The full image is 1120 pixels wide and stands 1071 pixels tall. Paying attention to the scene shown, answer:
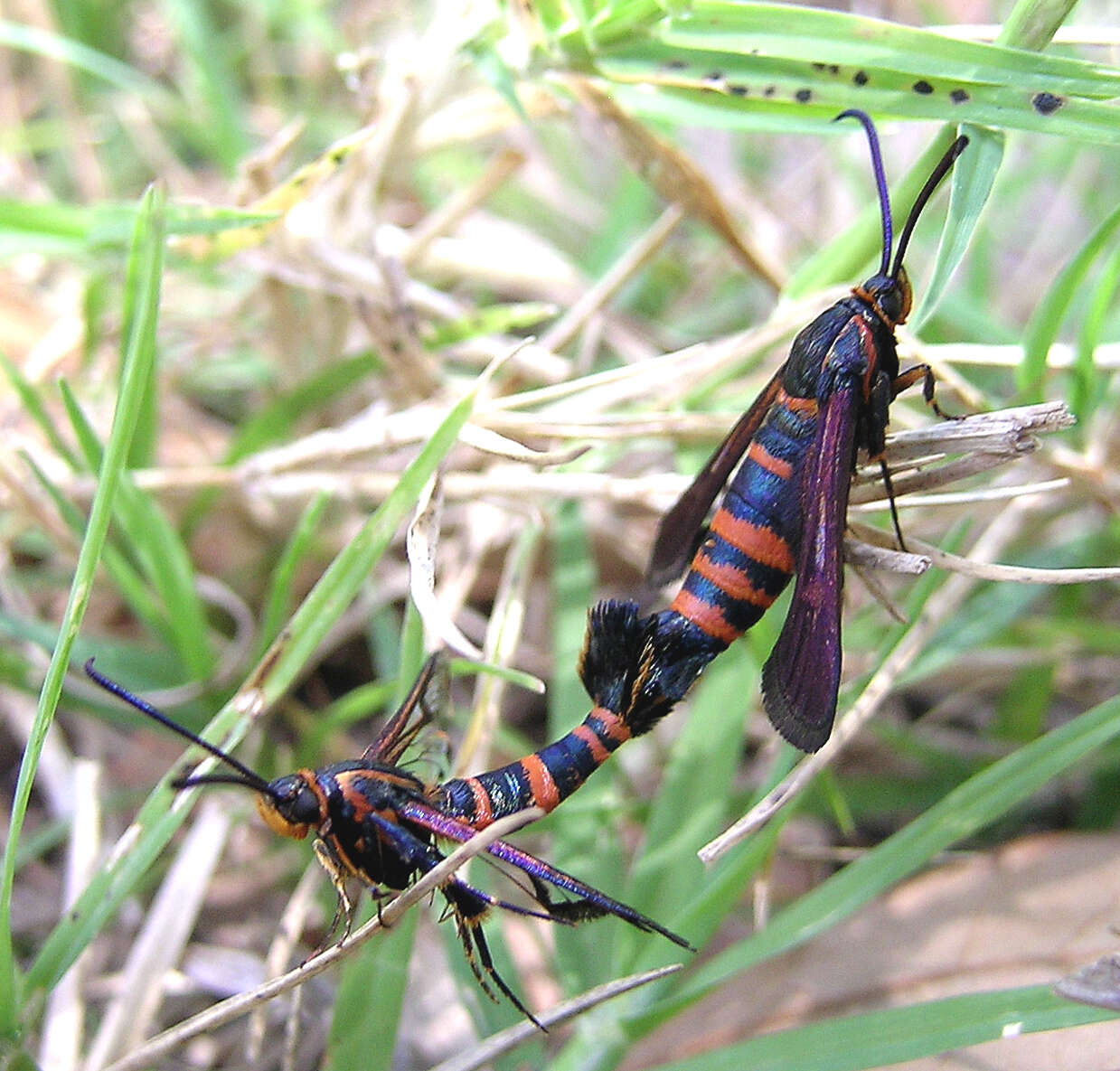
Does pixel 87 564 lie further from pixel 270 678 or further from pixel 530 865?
pixel 530 865

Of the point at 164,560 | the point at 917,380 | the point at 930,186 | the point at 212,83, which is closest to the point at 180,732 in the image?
the point at 164,560

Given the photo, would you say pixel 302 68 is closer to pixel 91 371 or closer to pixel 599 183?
pixel 599 183

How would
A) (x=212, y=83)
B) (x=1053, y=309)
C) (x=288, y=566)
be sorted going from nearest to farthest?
(x=1053, y=309)
(x=288, y=566)
(x=212, y=83)

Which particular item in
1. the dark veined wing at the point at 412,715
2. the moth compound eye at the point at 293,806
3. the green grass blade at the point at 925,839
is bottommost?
the green grass blade at the point at 925,839

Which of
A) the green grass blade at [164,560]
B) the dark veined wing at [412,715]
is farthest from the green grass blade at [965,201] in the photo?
the green grass blade at [164,560]

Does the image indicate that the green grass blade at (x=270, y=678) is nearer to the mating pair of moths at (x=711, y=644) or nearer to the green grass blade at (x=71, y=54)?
the mating pair of moths at (x=711, y=644)

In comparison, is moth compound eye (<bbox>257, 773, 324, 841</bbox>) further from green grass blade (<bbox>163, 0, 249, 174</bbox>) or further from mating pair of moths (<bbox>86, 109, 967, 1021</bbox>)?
green grass blade (<bbox>163, 0, 249, 174</bbox>)

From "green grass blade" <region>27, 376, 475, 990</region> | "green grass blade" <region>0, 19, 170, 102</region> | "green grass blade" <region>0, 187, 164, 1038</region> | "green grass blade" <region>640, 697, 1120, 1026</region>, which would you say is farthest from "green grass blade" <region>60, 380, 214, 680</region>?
"green grass blade" <region>0, 19, 170, 102</region>
